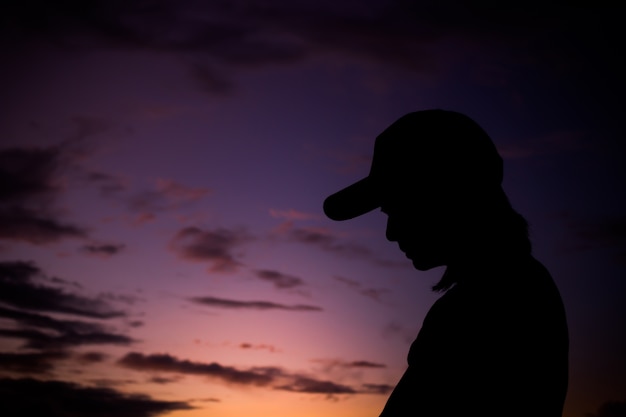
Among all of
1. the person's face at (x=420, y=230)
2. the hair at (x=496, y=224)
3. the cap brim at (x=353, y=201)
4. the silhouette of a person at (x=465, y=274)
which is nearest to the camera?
the silhouette of a person at (x=465, y=274)

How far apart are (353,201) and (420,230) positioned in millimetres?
361

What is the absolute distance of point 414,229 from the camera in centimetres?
240

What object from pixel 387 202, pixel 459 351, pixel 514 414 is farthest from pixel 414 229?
pixel 514 414

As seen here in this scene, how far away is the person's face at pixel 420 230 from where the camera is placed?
237 cm

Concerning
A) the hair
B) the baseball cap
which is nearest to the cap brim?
the baseball cap

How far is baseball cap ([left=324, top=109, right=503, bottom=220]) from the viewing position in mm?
2371

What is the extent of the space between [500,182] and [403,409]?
1109 millimetres

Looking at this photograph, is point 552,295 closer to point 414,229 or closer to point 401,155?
point 414,229

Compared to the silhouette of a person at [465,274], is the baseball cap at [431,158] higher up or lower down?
higher up

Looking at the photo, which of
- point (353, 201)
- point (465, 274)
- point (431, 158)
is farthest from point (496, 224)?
point (353, 201)

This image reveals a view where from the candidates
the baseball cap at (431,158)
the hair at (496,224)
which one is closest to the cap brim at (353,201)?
the baseball cap at (431,158)

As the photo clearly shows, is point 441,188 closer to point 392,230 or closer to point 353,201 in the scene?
point 392,230

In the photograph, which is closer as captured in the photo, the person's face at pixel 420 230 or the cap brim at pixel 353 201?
the person's face at pixel 420 230

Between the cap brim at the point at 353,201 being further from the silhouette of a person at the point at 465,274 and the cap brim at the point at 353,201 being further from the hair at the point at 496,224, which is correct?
the hair at the point at 496,224
